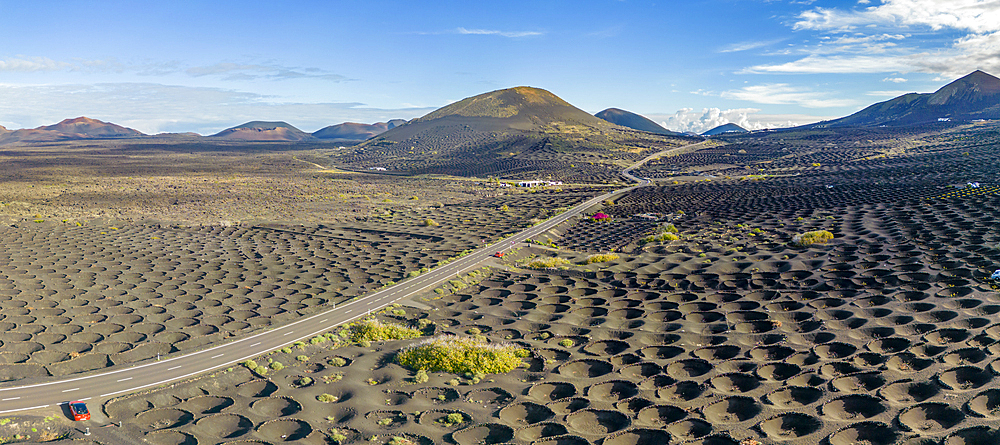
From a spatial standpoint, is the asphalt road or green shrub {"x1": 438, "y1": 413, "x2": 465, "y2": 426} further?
the asphalt road

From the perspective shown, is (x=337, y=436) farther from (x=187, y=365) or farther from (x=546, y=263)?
(x=546, y=263)

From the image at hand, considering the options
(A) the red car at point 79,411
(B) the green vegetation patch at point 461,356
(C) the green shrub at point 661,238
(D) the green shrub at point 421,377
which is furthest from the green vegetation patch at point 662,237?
(A) the red car at point 79,411

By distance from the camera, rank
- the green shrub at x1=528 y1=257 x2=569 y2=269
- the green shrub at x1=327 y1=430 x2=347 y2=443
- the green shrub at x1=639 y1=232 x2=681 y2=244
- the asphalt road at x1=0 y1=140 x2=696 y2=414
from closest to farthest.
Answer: the green shrub at x1=327 y1=430 x2=347 y2=443 → the asphalt road at x1=0 y1=140 x2=696 y2=414 → the green shrub at x1=528 y1=257 x2=569 y2=269 → the green shrub at x1=639 y1=232 x2=681 y2=244

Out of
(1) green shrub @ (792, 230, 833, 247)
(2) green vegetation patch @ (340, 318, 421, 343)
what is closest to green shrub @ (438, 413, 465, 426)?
(2) green vegetation patch @ (340, 318, 421, 343)

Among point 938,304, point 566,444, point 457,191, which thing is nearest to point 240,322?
point 566,444

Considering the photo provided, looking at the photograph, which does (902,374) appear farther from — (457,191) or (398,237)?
(457,191)

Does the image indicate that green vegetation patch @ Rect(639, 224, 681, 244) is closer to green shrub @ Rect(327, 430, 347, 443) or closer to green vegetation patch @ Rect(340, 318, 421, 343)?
green vegetation patch @ Rect(340, 318, 421, 343)

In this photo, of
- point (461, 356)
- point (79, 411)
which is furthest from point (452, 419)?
point (79, 411)

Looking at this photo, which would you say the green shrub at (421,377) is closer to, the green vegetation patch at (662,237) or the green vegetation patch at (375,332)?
the green vegetation patch at (375,332)
